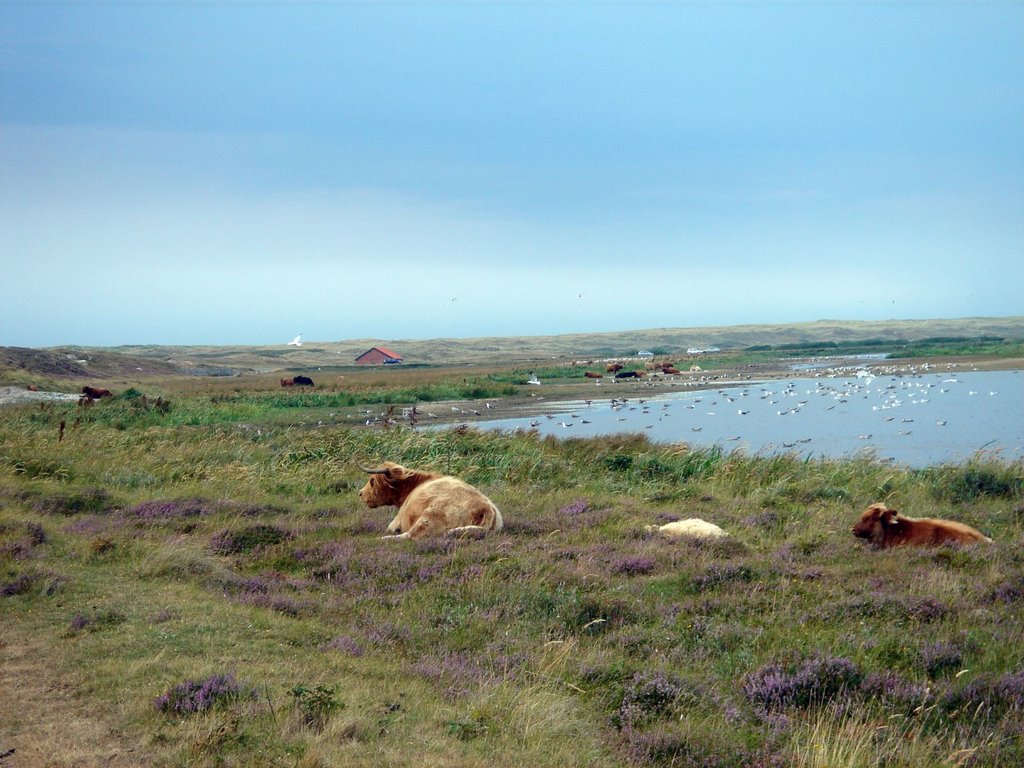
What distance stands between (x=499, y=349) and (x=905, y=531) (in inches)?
5356

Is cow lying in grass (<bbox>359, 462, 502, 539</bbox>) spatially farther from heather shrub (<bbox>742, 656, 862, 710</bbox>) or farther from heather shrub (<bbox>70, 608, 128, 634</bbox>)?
heather shrub (<bbox>742, 656, 862, 710</bbox>)

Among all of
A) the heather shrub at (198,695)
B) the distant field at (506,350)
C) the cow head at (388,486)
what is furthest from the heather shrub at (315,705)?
the distant field at (506,350)

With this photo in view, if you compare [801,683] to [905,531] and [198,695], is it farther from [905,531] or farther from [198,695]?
[905,531]

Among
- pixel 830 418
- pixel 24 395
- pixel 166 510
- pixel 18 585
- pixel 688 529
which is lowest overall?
pixel 830 418

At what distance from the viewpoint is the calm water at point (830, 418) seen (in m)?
25.8

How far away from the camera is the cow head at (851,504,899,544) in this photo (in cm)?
1096

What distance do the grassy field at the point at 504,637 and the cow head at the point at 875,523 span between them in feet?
0.84

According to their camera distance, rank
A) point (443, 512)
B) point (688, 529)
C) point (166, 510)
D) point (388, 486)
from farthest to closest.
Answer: point (388, 486) → point (166, 510) → point (688, 529) → point (443, 512)

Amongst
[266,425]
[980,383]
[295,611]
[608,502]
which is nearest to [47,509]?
[295,611]

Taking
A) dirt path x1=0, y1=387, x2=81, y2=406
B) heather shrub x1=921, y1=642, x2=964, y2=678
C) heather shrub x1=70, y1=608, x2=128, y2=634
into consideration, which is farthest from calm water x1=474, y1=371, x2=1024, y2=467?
dirt path x1=0, y1=387, x2=81, y2=406

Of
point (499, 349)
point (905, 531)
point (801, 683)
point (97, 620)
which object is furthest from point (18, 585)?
point (499, 349)

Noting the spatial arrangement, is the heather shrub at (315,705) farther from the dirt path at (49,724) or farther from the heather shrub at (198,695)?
the dirt path at (49,724)

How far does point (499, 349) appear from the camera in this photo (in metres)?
147

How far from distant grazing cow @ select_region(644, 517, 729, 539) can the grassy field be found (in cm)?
38
